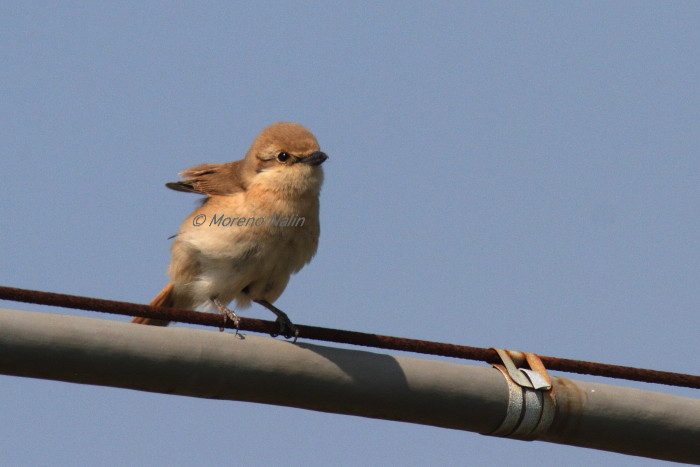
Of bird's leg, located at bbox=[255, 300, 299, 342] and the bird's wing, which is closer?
bird's leg, located at bbox=[255, 300, 299, 342]

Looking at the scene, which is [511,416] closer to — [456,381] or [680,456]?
[456,381]

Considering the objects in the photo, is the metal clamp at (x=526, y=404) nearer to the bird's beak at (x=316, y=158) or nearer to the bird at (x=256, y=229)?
the bird at (x=256, y=229)

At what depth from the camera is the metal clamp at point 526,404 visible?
423 cm

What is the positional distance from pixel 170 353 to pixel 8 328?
1.88ft

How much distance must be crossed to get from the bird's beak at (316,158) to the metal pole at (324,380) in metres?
Answer: 3.18

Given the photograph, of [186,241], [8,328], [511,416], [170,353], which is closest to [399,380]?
[511,416]

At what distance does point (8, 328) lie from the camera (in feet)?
11.4

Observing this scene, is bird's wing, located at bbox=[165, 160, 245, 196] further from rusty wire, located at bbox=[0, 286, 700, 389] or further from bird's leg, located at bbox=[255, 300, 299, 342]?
rusty wire, located at bbox=[0, 286, 700, 389]

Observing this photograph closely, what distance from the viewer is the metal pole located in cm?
356

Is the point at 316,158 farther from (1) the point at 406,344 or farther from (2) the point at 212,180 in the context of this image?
(1) the point at 406,344

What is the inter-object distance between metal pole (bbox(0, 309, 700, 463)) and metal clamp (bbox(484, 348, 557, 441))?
0.03 meters

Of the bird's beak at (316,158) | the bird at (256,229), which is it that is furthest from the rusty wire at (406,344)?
the bird's beak at (316,158)

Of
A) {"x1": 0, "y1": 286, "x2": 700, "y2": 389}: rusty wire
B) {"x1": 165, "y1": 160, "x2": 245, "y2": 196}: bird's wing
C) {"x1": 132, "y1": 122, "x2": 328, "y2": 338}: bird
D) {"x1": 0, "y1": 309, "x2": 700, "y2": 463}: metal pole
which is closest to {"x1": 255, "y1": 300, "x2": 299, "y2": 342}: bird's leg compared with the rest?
{"x1": 132, "y1": 122, "x2": 328, "y2": 338}: bird

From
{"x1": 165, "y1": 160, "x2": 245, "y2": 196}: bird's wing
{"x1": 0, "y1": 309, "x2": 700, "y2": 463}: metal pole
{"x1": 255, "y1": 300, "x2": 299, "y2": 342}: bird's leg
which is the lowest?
{"x1": 0, "y1": 309, "x2": 700, "y2": 463}: metal pole
